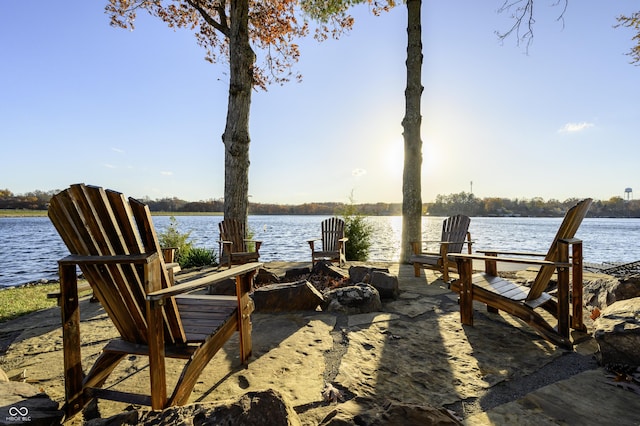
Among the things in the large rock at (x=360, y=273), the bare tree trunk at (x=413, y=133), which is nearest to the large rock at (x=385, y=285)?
the large rock at (x=360, y=273)

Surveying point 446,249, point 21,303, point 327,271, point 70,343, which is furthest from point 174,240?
point 70,343

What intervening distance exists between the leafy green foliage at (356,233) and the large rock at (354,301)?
4790mm

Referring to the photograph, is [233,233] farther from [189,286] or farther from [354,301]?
[189,286]

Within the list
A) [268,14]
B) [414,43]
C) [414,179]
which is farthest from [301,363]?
[268,14]

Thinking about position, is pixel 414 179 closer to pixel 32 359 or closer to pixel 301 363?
pixel 301 363

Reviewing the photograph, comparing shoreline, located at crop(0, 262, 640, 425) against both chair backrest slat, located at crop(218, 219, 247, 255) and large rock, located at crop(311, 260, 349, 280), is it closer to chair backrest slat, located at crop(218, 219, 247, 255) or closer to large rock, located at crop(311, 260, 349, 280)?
large rock, located at crop(311, 260, 349, 280)

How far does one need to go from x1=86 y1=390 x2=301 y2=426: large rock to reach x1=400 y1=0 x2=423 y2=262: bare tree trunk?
6129 millimetres

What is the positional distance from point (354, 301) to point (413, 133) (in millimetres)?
4788

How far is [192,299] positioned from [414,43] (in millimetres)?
7034

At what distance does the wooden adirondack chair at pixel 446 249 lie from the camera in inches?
195

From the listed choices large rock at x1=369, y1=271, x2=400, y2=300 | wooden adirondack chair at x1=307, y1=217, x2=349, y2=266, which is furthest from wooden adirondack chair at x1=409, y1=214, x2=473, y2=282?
wooden adirondack chair at x1=307, y1=217, x2=349, y2=266

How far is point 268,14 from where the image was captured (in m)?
8.57

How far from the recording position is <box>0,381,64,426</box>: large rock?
137cm

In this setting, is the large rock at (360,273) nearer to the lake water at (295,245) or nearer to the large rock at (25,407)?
the lake water at (295,245)
